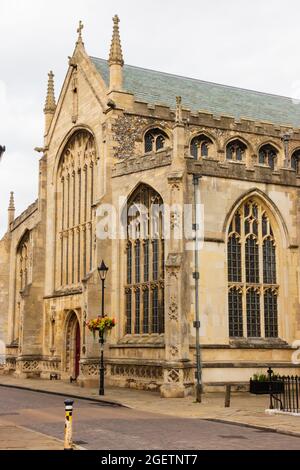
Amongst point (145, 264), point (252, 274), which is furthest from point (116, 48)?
point (252, 274)

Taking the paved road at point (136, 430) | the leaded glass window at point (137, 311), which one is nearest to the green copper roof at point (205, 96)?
the leaded glass window at point (137, 311)

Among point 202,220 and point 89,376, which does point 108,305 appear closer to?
point 89,376

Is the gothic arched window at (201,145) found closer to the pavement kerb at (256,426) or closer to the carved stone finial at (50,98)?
the carved stone finial at (50,98)

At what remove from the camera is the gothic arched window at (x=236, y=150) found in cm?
3491

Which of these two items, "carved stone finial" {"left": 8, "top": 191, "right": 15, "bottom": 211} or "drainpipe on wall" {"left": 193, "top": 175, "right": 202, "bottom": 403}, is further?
"carved stone finial" {"left": 8, "top": 191, "right": 15, "bottom": 211}

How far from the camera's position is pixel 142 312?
29.1 m

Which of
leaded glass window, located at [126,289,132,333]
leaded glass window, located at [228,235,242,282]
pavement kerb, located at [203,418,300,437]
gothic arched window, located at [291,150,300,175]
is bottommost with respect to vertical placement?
pavement kerb, located at [203,418,300,437]

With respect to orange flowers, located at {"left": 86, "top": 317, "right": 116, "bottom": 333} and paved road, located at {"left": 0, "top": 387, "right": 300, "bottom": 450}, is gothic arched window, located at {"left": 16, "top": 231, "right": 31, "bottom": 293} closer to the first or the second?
orange flowers, located at {"left": 86, "top": 317, "right": 116, "bottom": 333}

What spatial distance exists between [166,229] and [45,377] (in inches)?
537

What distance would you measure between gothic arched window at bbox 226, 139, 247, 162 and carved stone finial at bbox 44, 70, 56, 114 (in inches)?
458

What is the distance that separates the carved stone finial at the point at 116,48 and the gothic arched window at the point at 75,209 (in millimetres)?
4200

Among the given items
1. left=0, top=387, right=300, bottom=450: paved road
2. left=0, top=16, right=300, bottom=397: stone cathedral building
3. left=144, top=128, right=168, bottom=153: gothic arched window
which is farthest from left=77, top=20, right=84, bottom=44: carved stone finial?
left=0, top=387, right=300, bottom=450: paved road

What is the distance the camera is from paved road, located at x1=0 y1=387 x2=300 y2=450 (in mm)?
12906
